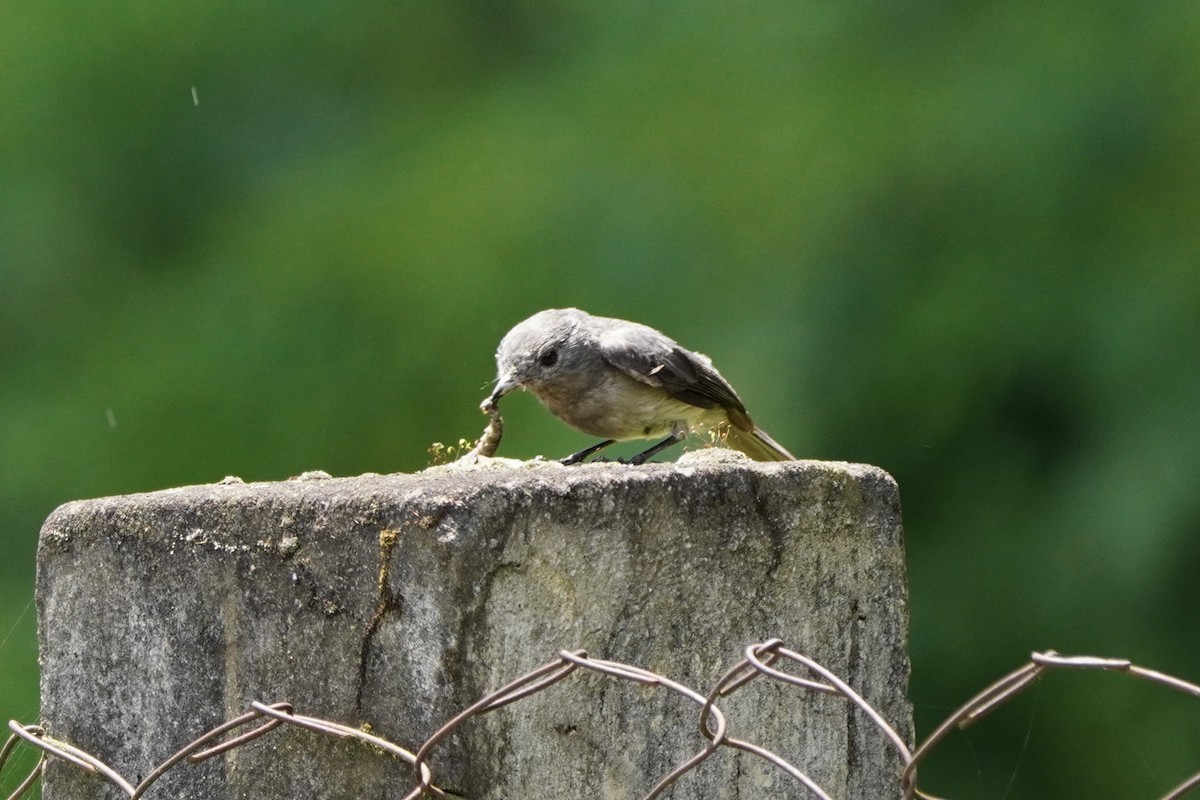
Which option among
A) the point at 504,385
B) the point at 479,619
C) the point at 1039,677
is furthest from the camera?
the point at 504,385

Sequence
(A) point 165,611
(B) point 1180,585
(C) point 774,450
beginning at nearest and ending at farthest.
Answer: (A) point 165,611 → (C) point 774,450 → (B) point 1180,585

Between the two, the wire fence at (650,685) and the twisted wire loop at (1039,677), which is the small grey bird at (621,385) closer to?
the wire fence at (650,685)

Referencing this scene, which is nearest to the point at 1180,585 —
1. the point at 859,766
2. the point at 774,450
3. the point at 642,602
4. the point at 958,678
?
the point at 958,678

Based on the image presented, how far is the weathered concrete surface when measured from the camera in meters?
1.79

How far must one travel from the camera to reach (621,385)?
434cm

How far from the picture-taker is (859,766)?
83.8 inches

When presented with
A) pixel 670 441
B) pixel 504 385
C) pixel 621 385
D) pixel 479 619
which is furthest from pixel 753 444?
pixel 479 619

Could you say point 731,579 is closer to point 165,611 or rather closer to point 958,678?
point 165,611

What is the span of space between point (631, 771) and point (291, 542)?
51cm

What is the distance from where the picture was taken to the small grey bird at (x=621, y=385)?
14.1 feet

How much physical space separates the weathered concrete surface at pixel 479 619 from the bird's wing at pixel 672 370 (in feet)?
6.83

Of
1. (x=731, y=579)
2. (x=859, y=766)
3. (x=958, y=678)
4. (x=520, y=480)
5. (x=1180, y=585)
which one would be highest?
(x=520, y=480)

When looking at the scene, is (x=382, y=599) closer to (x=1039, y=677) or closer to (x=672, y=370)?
(x=1039, y=677)

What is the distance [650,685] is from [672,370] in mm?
2474
